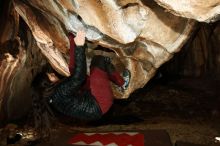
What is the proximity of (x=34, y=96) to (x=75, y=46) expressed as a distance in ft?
6.44

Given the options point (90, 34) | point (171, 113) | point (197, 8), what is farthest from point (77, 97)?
point (171, 113)

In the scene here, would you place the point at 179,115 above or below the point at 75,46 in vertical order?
below

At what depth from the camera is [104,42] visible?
17.5 feet

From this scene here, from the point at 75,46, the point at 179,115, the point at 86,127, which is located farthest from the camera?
the point at 179,115

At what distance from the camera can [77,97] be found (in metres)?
5.27

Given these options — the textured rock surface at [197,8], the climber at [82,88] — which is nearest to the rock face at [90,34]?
the climber at [82,88]

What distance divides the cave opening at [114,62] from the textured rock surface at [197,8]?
13 cm

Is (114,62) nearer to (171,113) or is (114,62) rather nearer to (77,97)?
(77,97)

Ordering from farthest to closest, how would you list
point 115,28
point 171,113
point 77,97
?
point 171,113 → point 77,97 → point 115,28

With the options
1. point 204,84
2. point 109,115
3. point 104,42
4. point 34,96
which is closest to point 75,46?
point 104,42

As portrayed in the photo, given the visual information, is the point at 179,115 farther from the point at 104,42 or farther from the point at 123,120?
the point at 104,42

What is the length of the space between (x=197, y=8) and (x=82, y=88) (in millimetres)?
2484

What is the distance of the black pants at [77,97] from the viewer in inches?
189

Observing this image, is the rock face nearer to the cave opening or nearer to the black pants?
the cave opening
